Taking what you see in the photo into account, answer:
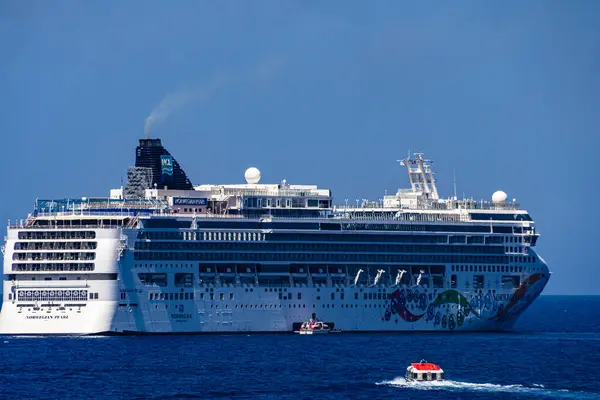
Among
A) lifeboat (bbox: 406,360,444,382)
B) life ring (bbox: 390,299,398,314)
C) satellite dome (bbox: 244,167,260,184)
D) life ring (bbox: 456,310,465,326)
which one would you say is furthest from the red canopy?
satellite dome (bbox: 244,167,260,184)

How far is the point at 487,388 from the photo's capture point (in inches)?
3273

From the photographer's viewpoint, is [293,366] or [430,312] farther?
[430,312]

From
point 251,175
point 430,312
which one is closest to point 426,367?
point 430,312

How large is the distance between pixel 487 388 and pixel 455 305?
3435cm

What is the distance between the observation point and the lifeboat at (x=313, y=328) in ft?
363

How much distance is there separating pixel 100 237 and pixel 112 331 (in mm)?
6294

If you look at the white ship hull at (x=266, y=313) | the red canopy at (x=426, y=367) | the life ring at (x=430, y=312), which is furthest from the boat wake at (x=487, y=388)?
the life ring at (x=430, y=312)

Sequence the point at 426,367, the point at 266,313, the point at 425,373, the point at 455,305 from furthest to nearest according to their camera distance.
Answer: the point at 455,305, the point at 266,313, the point at 426,367, the point at 425,373

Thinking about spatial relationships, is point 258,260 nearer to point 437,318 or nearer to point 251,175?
point 251,175

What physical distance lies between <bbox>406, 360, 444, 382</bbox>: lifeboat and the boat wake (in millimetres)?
415

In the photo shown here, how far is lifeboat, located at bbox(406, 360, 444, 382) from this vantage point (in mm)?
85875

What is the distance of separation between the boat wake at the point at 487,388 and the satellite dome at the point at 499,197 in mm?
37455

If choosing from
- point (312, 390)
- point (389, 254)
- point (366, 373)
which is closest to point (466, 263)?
point (389, 254)

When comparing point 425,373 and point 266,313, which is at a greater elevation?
point 266,313
